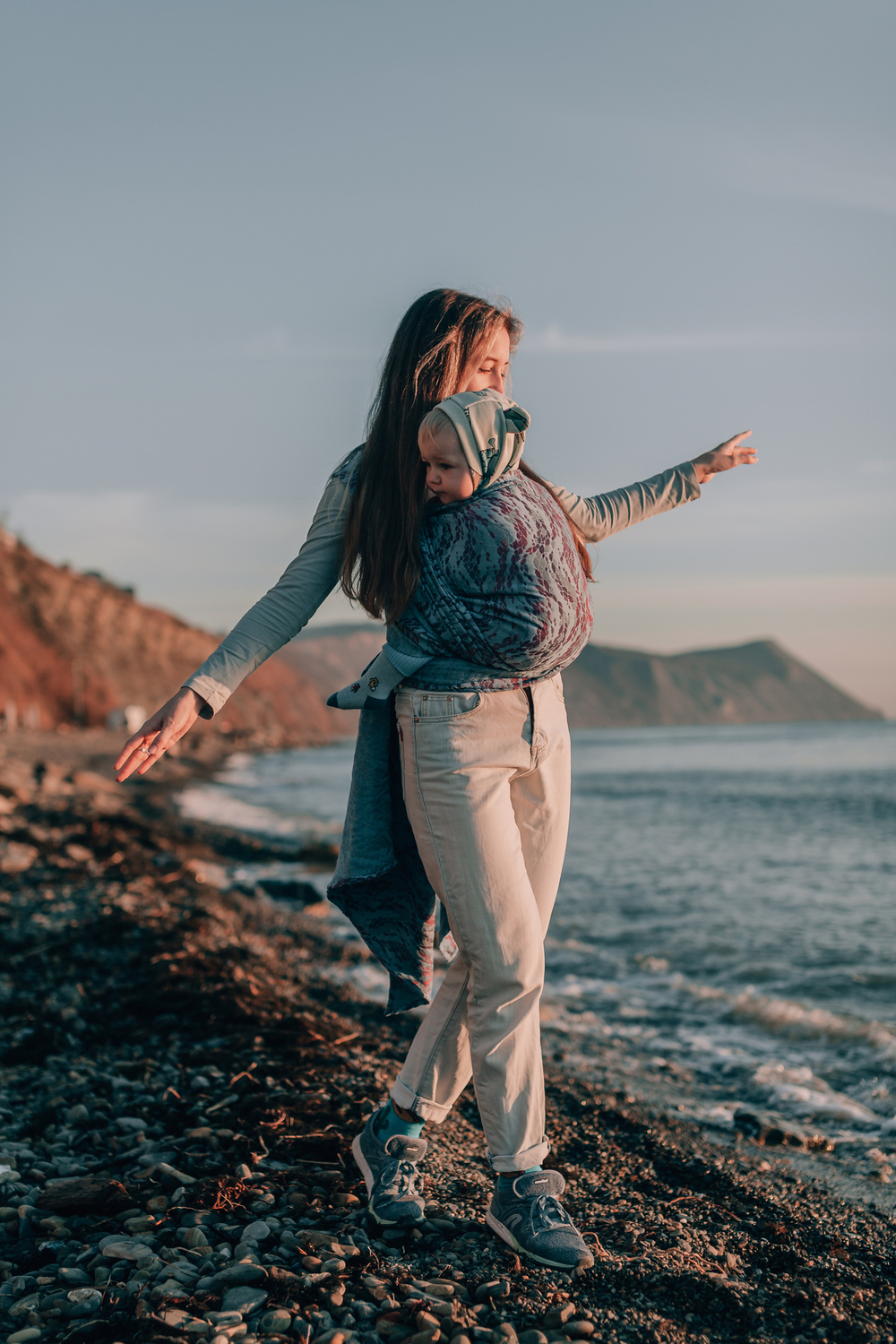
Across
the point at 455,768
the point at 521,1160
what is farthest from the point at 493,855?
the point at 521,1160

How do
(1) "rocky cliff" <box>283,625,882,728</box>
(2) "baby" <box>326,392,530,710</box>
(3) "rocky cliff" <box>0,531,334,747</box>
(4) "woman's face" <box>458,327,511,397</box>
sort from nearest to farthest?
(2) "baby" <box>326,392,530,710</box> → (4) "woman's face" <box>458,327,511,397</box> → (3) "rocky cliff" <box>0,531,334,747</box> → (1) "rocky cliff" <box>283,625,882,728</box>

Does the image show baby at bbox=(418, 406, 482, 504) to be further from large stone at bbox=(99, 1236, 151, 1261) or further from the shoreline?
large stone at bbox=(99, 1236, 151, 1261)

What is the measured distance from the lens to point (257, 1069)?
362 centimetres

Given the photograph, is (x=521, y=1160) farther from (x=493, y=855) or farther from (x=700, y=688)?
(x=700, y=688)

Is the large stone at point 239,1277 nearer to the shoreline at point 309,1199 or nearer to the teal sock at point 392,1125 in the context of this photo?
the shoreline at point 309,1199

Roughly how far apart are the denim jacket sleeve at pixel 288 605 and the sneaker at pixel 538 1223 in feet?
4.78

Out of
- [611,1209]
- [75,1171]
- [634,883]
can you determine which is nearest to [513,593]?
[611,1209]

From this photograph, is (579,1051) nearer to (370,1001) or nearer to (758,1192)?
(370,1001)

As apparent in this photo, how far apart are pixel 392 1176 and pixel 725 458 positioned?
2309 millimetres

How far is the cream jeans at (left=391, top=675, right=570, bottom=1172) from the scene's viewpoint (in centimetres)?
225

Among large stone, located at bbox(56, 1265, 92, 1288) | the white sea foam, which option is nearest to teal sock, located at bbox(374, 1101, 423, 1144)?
large stone, located at bbox(56, 1265, 92, 1288)

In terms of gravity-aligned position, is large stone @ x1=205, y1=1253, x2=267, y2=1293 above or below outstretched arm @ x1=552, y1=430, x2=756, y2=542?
below

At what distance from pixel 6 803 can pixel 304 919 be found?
6332 mm

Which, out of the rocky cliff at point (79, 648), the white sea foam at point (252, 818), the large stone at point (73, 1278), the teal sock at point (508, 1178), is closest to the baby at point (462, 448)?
the teal sock at point (508, 1178)
